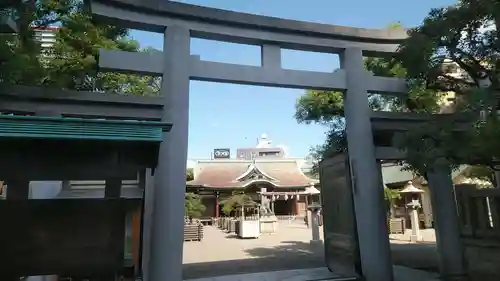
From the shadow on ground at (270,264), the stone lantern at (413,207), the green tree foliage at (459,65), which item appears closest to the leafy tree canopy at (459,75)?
the green tree foliage at (459,65)

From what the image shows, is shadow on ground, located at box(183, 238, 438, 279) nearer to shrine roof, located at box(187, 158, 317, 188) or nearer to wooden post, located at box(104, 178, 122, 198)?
wooden post, located at box(104, 178, 122, 198)

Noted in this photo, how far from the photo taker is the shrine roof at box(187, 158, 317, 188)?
95.2 feet

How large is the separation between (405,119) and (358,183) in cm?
161

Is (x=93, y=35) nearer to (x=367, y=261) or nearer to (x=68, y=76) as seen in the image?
(x=68, y=76)

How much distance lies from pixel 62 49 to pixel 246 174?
22818mm

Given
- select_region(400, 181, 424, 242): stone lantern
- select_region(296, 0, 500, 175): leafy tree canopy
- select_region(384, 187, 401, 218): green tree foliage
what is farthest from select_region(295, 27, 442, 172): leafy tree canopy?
select_region(384, 187, 401, 218): green tree foliage

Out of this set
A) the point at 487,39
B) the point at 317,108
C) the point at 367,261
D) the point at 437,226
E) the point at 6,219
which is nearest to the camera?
the point at 6,219

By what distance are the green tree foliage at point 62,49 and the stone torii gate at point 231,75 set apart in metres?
1.02

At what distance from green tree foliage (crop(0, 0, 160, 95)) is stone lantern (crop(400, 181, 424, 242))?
1294 centimetres

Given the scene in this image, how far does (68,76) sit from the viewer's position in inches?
288

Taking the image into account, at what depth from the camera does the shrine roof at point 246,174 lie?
1142 inches

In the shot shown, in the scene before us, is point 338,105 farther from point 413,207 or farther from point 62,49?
point 413,207

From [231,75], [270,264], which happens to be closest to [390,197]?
[270,264]

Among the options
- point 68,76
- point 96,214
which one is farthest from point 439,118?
point 68,76
